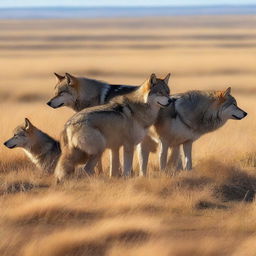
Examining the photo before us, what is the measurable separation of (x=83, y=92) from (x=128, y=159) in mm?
1230

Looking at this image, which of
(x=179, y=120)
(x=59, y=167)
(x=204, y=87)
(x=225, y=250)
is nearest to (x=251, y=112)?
(x=204, y=87)

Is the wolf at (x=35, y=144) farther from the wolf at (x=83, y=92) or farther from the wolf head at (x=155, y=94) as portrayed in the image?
the wolf head at (x=155, y=94)

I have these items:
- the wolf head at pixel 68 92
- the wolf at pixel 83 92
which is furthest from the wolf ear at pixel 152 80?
the wolf head at pixel 68 92

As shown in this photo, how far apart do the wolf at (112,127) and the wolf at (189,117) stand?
0.48 metres

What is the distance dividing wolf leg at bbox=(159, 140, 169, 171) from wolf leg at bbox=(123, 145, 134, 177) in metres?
0.66

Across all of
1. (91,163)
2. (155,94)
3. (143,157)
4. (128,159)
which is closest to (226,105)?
(155,94)

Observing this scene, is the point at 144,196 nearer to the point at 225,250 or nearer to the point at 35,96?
the point at 225,250

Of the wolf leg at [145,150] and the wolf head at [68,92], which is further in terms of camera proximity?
the wolf leg at [145,150]

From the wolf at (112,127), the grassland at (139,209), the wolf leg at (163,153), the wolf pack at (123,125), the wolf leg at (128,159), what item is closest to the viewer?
the grassland at (139,209)

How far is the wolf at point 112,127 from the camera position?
922 centimetres

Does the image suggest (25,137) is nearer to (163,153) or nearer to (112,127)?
(112,127)

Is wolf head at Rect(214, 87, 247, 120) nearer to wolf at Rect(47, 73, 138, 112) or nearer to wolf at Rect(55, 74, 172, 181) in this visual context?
wolf at Rect(55, 74, 172, 181)

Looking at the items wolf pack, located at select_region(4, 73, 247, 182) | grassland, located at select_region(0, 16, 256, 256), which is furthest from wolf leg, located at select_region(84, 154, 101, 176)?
grassland, located at select_region(0, 16, 256, 256)

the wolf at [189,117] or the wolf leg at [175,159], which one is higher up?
the wolf at [189,117]
